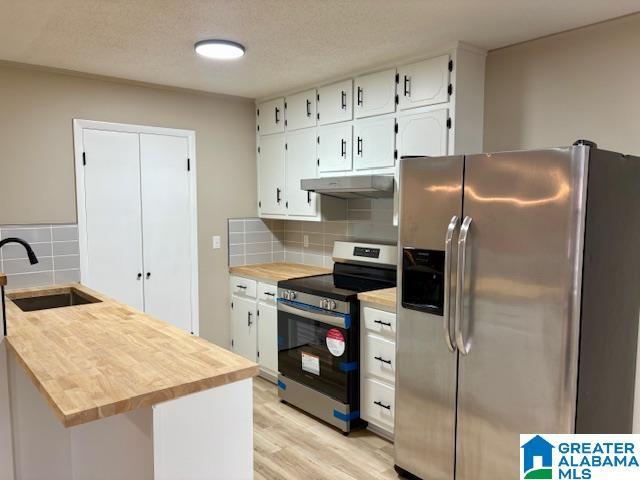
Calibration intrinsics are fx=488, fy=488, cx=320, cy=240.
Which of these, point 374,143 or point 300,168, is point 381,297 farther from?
point 300,168

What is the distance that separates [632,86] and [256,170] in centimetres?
293

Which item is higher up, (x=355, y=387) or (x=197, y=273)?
(x=197, y=273)

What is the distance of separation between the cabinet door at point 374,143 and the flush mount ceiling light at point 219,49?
3.10 feet

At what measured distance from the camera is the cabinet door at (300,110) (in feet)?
12.3

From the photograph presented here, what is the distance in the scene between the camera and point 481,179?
2133 millimetres

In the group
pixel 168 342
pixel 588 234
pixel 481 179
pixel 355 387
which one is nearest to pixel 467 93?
pixel 481 179

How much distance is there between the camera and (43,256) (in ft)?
11.0

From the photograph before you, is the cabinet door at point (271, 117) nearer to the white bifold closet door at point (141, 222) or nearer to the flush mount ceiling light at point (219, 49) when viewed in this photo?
the white bifold closet door at point (141, 222)

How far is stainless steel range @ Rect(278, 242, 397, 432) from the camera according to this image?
120 inches

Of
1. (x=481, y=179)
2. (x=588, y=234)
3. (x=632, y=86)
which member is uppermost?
(x=632, y=86)

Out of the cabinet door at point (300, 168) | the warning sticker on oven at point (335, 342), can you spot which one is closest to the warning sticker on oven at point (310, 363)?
the warning sticker on oven at point (335, 342)

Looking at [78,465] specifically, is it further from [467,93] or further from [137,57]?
[467,93]

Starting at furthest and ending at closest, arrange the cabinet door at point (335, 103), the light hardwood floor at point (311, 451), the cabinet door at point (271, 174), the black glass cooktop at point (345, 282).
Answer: the cabinet door at point (271, 174) < the cabinet door at point (335, 103) < the black glass cooktop at point (345, 282) < the light hardwood floor at point (311, 451)

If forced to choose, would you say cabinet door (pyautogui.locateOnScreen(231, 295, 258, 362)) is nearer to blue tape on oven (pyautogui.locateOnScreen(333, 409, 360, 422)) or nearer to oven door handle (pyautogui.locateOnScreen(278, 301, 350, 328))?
oven door handle (pyautogui.locateOnScreen(278, 301, 350, 328))
